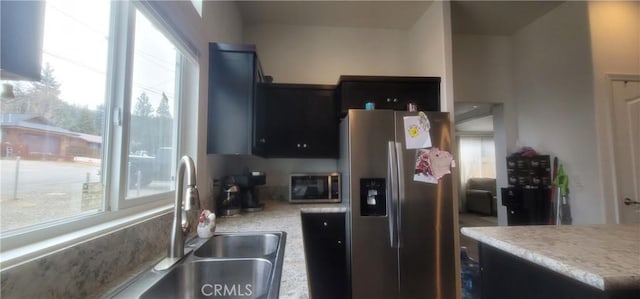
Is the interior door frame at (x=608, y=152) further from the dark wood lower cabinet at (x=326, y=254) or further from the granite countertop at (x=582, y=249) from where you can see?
the dark wood lower cabinet at (x=326, y=254)

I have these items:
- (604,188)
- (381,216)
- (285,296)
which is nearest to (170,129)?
(285,296)

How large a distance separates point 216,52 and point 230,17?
685 mm

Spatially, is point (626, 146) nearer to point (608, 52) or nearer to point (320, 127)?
point (608, 52)

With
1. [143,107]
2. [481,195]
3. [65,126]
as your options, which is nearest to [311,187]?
[143,107]

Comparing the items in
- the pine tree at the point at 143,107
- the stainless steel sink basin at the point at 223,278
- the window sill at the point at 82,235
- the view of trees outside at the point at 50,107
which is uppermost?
the pine tree at the point at 143,107

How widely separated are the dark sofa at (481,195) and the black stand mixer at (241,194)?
19.8 ft

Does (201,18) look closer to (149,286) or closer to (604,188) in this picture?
(149,286)

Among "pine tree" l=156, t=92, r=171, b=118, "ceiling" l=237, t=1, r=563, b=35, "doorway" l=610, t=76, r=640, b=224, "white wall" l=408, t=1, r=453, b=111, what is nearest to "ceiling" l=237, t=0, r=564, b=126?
"ceiling" l=237, t=1, r=563, b=35

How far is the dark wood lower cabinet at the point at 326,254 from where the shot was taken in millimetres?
1964

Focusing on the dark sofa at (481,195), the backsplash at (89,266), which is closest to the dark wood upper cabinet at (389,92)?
the backsplash at (89,266)

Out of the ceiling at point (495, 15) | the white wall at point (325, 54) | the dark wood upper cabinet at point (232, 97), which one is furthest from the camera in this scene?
the white wall at point (325, 54)

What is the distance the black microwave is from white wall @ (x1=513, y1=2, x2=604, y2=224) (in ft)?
7.89

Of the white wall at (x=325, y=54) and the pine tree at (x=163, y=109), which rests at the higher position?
the white wall at (x=325, y=54)

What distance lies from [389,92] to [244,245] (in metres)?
1.77
